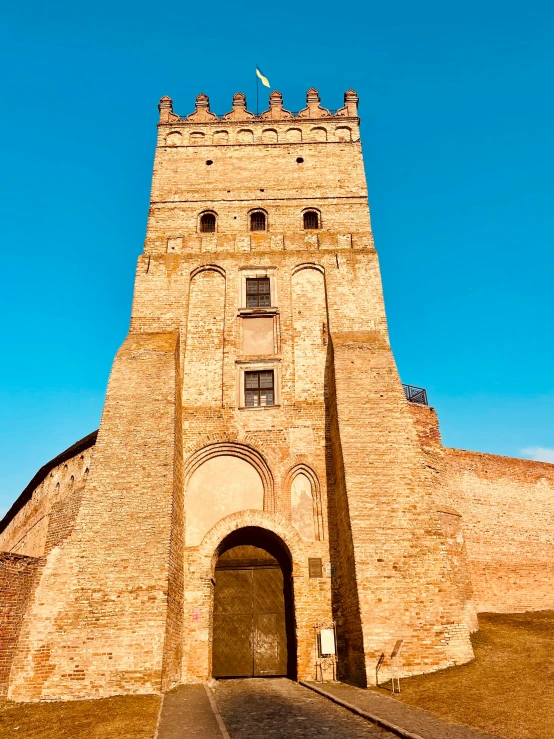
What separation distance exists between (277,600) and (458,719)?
21.4 ft

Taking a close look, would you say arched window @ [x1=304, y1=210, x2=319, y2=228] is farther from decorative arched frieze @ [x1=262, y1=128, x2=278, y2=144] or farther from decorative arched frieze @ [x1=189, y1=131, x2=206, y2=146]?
decorative arched frieze @ [x1=189, y1=131, x2=206, y2=146]

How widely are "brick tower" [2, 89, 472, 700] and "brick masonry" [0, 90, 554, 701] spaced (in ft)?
0.15

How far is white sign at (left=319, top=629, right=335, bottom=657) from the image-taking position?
11.9 m

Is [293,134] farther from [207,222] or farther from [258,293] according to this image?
[258,293]

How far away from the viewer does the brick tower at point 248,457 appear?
10.6 m

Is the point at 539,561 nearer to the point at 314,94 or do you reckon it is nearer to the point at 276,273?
the point at 276,273

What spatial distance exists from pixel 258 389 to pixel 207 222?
6.62m

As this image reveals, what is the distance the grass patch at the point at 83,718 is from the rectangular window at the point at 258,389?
24.2ft

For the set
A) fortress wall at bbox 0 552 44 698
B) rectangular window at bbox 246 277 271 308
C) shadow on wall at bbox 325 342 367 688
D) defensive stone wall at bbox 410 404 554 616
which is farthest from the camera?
defensive stone wall at bbox 410 404 554 616

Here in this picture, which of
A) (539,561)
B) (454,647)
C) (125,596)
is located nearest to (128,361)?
(125,596)

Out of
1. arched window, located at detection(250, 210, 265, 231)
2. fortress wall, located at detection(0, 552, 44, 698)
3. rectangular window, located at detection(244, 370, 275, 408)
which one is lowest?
fortress wall, located at detection(0, 552, 44, 698)

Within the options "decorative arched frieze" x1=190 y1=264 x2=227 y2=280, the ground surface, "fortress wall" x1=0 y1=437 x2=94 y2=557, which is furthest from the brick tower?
"fortress wall" x1=0 y1=437 x2=94 y2=557

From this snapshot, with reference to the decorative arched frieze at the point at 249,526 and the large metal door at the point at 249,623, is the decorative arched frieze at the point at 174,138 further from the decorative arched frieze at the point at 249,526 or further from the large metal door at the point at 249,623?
the large metal door at the point at 249,623

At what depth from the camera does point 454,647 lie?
34.8 feet
